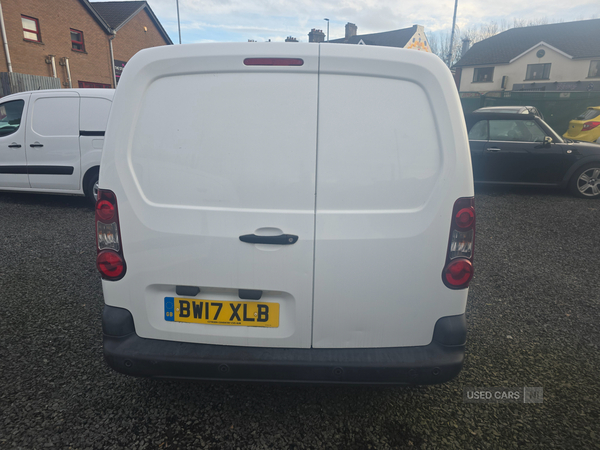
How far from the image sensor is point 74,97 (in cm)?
688

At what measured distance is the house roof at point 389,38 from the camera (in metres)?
43.8

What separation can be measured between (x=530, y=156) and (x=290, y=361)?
7907mm

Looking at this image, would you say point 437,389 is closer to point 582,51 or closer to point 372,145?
point 372,145

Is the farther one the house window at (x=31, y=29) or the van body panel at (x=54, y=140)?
the house window at (x=31, y=29)

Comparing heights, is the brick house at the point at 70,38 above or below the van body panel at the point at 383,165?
above

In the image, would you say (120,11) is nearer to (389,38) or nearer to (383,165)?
(389,38)

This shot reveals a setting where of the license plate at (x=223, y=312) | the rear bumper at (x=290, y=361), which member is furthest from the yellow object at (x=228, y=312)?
the rear bumper at (x=290, y=361)

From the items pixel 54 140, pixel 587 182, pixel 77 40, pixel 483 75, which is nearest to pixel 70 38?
pixel 77 40

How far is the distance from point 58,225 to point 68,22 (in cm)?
2351

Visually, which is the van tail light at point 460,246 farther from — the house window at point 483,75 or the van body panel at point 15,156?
the house window at point 483,75

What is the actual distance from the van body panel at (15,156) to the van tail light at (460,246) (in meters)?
7.52

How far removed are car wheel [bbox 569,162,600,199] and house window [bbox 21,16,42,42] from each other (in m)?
24.3

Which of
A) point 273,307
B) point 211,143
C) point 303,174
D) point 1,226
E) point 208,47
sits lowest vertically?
point 1,226

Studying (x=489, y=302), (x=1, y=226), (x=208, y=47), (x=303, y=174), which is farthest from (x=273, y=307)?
(x=1, y=226)
